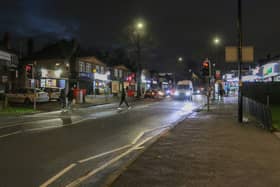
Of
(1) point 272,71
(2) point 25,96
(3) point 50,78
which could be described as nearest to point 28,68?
(2) point 25,96

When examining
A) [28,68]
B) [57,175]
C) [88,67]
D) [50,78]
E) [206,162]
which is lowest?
[57,175]

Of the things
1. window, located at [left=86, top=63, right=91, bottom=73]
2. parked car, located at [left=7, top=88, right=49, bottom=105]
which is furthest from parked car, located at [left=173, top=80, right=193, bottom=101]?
parked car, located at [left=7, top=88, right=49, bottom=105]

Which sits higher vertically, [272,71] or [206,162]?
[272,71]

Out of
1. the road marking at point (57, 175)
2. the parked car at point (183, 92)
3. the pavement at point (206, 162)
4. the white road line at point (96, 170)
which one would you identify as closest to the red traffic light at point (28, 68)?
the pavement at point (206, 162)

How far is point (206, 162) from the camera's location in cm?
670

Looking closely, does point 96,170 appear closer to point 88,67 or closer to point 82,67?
point 82,67

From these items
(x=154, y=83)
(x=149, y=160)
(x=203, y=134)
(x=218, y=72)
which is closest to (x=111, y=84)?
(x=218, y=72)

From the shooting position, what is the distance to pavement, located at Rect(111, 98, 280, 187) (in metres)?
5.39

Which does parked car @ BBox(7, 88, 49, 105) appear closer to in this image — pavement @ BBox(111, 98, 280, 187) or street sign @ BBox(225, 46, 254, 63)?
street sign @ BBox(225, 46, 254, 63)

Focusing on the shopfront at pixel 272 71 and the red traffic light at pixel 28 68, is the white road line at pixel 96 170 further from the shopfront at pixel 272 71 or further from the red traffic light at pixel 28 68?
the shopfront at pixel 272 71

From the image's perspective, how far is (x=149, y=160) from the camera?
688 centimetres

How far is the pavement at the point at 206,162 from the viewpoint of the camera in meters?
5.39

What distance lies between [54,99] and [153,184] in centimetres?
2801

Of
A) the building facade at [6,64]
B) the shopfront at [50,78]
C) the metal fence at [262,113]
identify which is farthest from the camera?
the building facade at [6,64]
